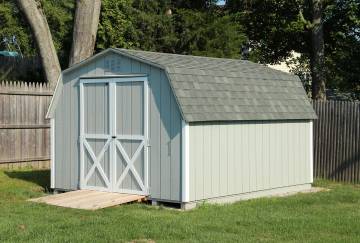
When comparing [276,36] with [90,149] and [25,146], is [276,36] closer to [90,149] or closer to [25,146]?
[25,146]

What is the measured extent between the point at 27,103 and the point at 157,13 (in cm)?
1043

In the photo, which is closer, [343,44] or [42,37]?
[42,37]

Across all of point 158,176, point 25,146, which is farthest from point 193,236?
point 25,146

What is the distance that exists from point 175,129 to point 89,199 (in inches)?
79.8

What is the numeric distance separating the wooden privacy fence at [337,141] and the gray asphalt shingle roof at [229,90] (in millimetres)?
1918

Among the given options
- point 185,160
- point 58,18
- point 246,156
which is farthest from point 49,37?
point 58,18

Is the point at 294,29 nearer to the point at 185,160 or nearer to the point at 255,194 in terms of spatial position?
the point at 255,194

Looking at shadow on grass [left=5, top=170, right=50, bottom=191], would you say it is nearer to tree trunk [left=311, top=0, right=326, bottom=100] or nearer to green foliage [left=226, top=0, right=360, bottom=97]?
green foliage [left=226, top=0, right=360, bottom=97]

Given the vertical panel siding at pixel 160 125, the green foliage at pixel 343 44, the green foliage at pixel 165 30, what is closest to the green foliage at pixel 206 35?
the green foliage at pixel 165 30

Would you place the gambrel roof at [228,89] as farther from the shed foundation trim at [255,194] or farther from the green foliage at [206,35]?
the green foliage at [206,35]

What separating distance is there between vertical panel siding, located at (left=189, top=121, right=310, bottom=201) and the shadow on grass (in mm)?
4109

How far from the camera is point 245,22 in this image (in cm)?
3034

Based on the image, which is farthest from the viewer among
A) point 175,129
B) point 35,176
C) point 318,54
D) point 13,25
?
point 13,25

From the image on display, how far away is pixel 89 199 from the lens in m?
12.2
